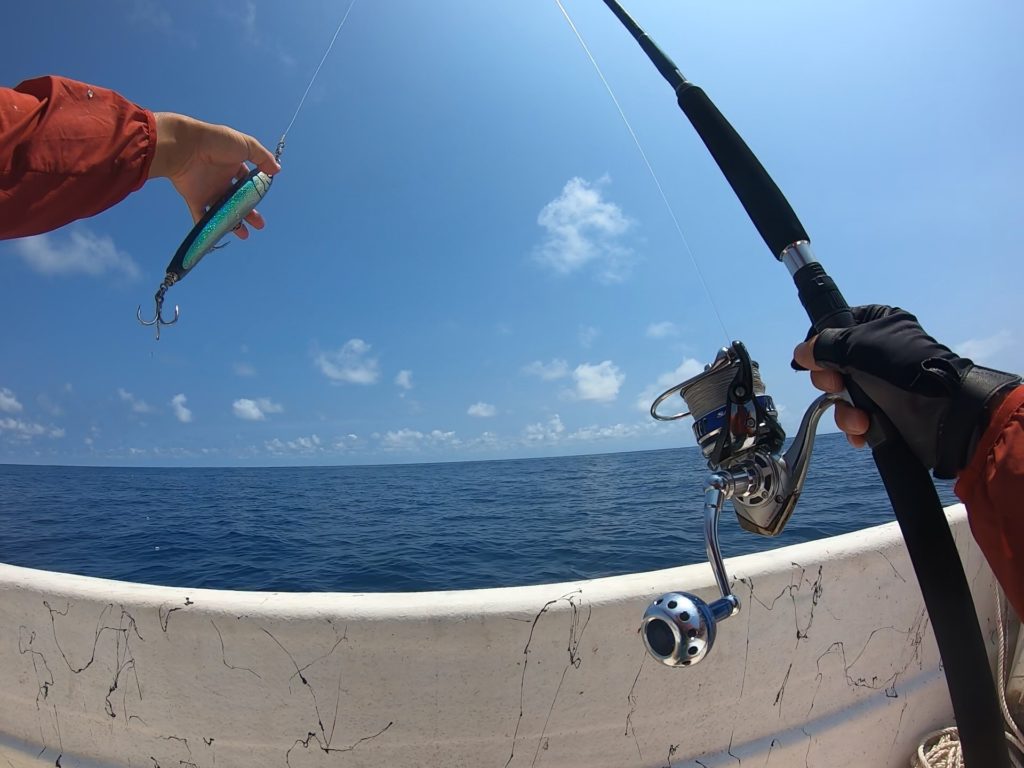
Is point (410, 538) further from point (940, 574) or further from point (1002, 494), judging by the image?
point (1002, 494)

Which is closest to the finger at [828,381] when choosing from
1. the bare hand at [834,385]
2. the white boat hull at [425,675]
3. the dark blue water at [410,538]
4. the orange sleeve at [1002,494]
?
the bare hand at [834,385]

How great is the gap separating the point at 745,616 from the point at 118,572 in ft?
30.5

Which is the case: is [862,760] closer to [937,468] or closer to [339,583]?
[937,468]

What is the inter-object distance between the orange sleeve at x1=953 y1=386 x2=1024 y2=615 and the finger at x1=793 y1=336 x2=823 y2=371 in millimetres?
298

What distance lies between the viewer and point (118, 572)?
26.2 feet

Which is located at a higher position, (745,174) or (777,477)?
(745,174)

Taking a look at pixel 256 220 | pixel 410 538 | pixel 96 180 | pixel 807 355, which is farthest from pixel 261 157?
pixel 410 538

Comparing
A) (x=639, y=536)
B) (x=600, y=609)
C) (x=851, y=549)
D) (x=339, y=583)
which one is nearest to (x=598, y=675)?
(x=600, y=609)

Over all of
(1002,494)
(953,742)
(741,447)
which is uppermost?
(741,447)

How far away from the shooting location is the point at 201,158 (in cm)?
87

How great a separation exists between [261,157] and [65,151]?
1.48 feet

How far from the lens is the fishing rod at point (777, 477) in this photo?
88 centimetres

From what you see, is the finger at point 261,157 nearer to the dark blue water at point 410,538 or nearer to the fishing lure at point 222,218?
the fishing lure at point 222,218

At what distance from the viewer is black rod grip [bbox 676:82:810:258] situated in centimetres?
126
